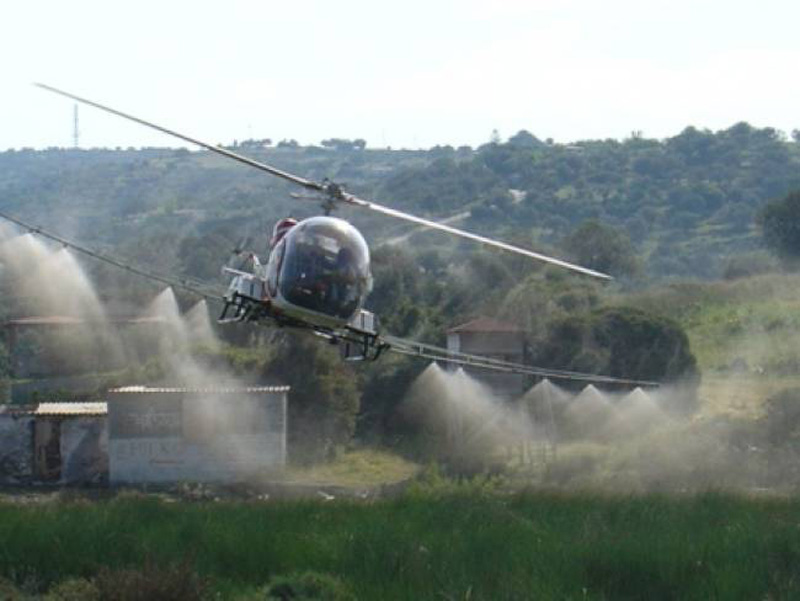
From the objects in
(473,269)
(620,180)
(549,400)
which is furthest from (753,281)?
(620,180)

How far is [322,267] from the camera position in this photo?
24.7 m

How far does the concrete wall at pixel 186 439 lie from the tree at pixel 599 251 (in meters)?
51.4

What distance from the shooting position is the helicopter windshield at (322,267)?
24.7 metres

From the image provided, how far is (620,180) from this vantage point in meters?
174

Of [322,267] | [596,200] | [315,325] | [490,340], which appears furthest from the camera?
[596,200]

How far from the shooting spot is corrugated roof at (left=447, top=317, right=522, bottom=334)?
5825cm

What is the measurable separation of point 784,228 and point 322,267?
70.5 meters

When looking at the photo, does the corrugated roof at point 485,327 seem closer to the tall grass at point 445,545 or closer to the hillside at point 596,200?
the tall grass at point 445,545

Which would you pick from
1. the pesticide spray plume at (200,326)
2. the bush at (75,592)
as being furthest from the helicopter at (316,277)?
the pesticide spray plume at (200,326)

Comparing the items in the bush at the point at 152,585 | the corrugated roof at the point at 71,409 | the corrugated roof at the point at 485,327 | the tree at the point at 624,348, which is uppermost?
the corrugated roof at the point at 485,327

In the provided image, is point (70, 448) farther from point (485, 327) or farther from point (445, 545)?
point (445, 545)

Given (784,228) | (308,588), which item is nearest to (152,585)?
(308,588)

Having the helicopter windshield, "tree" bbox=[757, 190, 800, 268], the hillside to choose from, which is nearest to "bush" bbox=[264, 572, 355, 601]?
the helicopter windshield

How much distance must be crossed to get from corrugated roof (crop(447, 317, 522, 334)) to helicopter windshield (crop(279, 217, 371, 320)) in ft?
109
